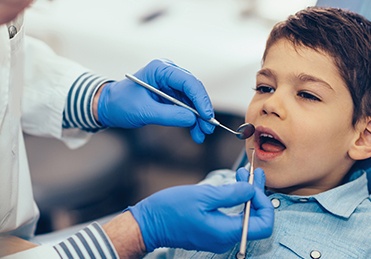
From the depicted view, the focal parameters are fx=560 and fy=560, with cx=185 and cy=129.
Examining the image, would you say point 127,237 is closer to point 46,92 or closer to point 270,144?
point 270,144

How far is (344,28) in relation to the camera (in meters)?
1.25

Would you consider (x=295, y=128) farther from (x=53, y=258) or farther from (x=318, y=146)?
(x=53, y=258)

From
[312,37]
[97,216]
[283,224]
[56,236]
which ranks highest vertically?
[312,37]

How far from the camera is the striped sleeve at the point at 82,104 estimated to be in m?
1.43

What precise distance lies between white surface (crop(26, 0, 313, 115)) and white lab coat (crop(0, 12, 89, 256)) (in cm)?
56

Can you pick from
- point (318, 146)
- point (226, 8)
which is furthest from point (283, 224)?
point (226, 8)

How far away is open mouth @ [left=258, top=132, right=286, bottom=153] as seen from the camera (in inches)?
48.2

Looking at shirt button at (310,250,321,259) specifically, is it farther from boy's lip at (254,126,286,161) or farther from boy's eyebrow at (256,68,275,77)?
boy's eyebrow at (256,68,275,77)

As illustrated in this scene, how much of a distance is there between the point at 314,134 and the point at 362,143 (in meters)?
0.15

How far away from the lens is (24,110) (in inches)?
59.6

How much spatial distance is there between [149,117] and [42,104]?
1.24 ft

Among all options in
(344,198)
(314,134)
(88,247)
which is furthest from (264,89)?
(88,247)

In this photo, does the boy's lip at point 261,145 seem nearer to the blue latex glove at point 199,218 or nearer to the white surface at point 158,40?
the blue latex glove at point 199,218

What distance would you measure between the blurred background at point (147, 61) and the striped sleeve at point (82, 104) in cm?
37
